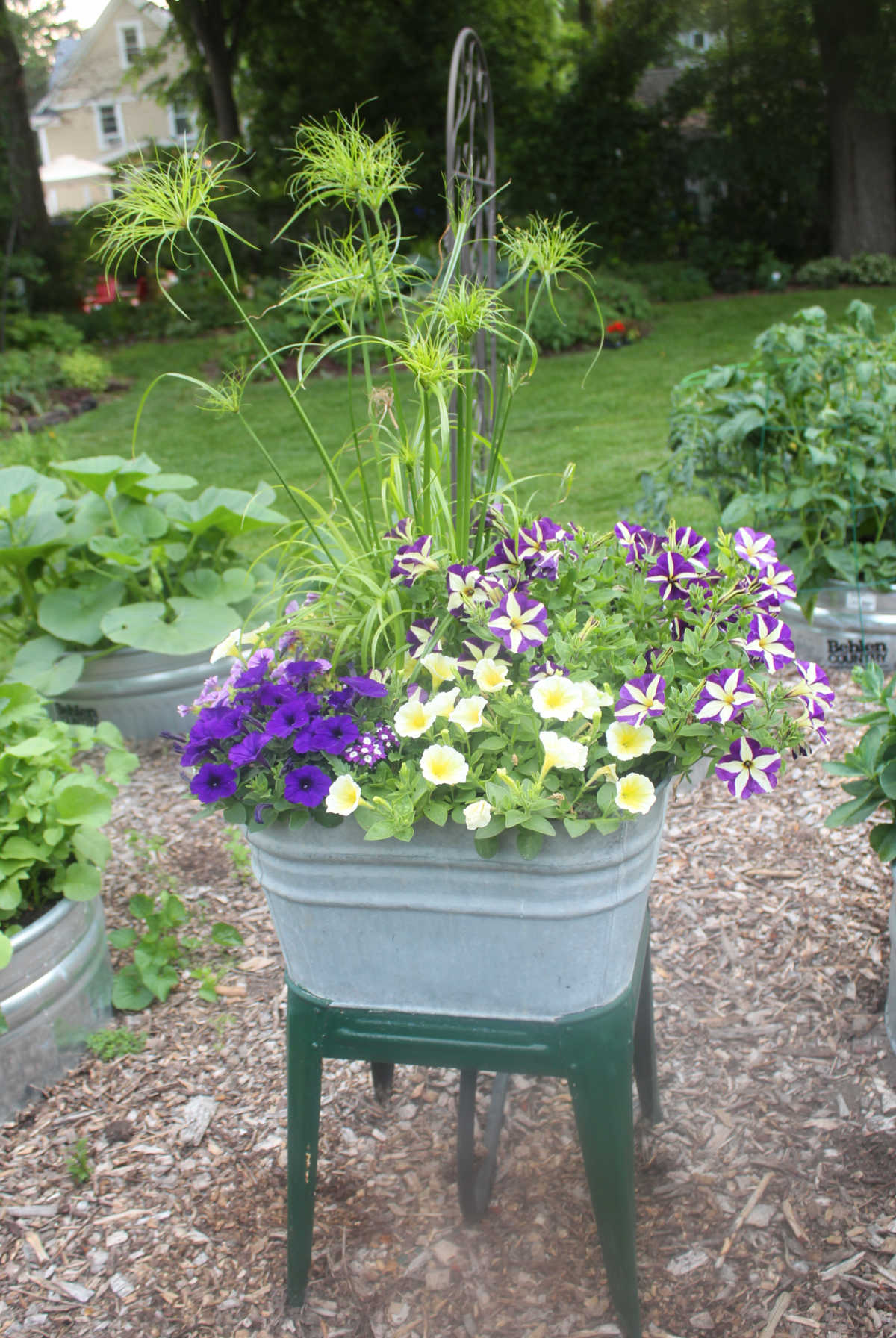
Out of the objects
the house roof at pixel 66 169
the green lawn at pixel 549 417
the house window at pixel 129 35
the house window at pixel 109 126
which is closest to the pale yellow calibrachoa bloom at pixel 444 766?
the green lawn at pixel 549 417

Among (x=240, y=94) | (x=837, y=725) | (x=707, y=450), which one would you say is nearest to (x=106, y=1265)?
(x=837, y=725)

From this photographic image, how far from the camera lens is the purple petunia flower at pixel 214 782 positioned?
102cm

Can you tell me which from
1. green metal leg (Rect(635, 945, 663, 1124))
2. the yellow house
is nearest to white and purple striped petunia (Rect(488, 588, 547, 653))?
green metal leg (Rect(635, 945, 663, 1124))

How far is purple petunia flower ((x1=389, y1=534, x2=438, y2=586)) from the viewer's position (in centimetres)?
119

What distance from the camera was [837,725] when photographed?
2574 mm

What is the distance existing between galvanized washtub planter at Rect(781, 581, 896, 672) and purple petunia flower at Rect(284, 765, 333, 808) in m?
1.96

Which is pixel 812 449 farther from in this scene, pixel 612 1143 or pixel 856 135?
A: pixel 856 135

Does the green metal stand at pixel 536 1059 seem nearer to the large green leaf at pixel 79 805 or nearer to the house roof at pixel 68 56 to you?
the large green leaf at pixel 79 805

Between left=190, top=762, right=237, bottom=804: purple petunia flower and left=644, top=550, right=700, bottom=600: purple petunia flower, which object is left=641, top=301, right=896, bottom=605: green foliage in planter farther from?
left=190, top=762, right=237, bottom=804: purple petunia flower

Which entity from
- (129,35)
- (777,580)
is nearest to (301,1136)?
(777,580)

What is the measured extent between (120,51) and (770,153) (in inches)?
906

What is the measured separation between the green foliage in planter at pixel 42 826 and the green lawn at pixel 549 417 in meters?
1.85

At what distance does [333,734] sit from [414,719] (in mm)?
87

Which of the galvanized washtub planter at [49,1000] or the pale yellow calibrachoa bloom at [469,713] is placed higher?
the pale yellow calibrachoa bloom at [469,713]
